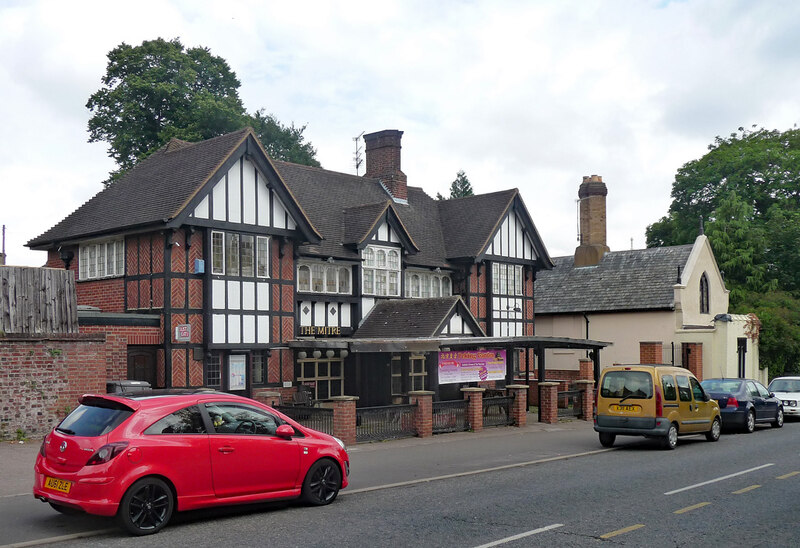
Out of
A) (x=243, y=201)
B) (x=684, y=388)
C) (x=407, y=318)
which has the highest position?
(x=243, y=201)

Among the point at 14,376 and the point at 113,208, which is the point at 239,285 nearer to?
the point at 113,208

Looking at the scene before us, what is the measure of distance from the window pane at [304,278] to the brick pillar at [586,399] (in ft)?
30.4

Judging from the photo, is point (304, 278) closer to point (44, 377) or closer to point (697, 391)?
point (44, 377)

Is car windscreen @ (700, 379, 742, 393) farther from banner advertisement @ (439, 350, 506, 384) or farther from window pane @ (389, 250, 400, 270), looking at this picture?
window pane @ (389, 250, 400, 270)

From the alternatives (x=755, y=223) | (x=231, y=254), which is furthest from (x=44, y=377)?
(x=755, y=223)

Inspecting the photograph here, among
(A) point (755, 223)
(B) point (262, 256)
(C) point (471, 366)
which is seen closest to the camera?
(B) point (262, 256)

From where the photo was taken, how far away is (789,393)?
2769 centimetres

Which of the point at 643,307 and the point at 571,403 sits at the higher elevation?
the point at 643,307

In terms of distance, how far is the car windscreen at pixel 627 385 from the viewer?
1852cm

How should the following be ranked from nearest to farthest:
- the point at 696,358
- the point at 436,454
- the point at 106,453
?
the point at 106,453, the point at 436,454, the point at 696,358

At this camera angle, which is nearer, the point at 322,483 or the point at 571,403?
the point at 322,483

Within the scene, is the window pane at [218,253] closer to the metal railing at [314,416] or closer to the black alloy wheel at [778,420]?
the metal railing at [314,416]

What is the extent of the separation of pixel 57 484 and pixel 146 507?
1.09m

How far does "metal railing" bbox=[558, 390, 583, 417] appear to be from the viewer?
88.7 ft
